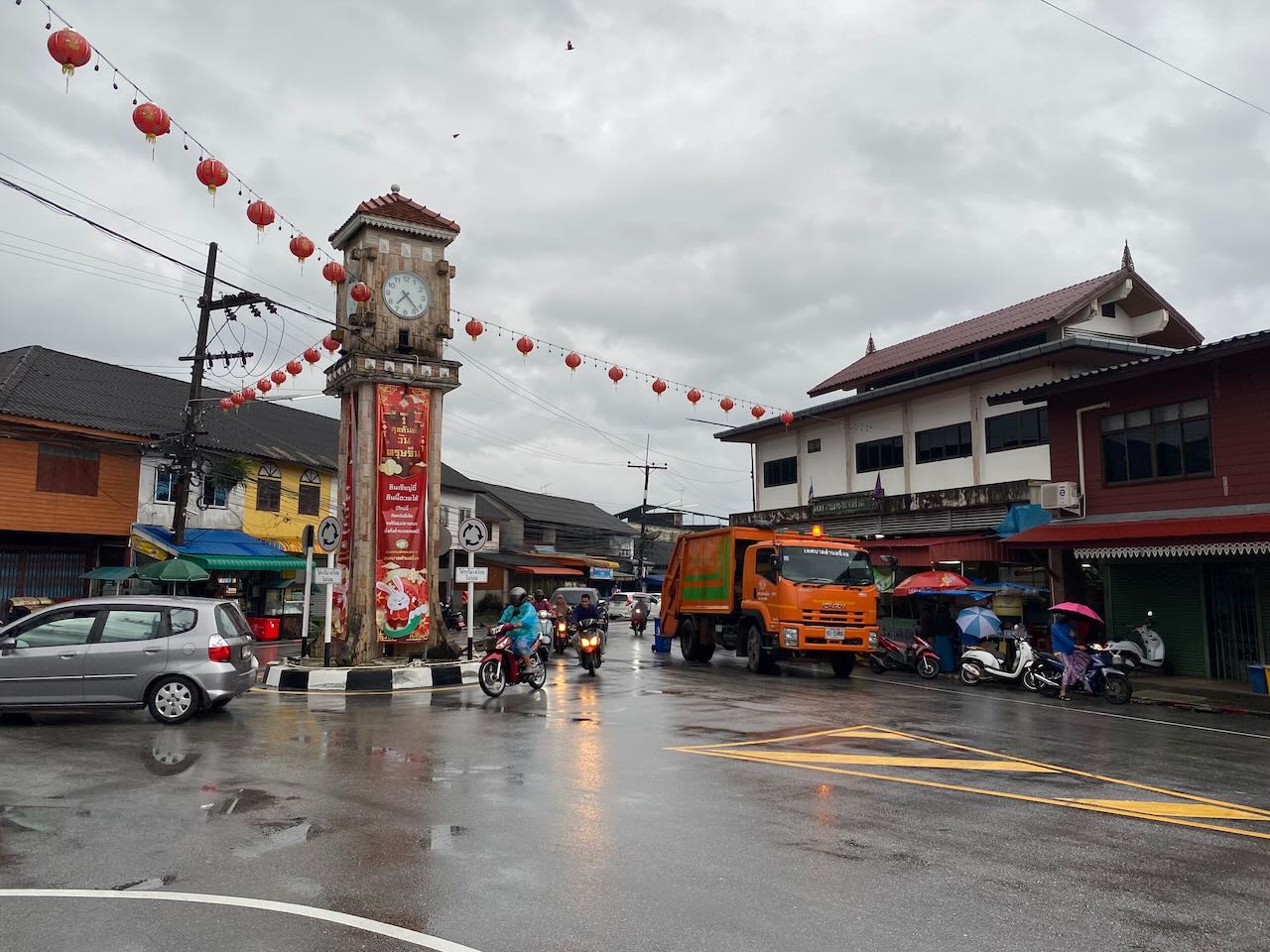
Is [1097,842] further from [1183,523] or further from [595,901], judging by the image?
[1183,523]

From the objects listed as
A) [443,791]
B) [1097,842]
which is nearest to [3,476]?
[443,791]

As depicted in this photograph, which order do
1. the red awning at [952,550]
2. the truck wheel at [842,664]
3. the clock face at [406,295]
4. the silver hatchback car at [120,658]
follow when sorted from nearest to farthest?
the silver hatchback car at [120,658]
the clock face at [406,295]
the truck wheel at [842,664]
the red awning at [952,550]

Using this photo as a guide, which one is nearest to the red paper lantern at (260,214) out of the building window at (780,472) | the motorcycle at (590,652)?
the motorcycle at (590,652)

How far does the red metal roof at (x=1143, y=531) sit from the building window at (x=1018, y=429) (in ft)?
14.8

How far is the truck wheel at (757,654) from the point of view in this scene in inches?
745

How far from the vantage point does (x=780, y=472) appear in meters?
36.1

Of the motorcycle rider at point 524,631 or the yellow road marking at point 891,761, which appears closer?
the yellow road marking at point 891,761

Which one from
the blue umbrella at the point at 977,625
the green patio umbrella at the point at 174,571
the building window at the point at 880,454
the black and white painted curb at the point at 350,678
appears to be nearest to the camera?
the black and white painted curb at the point at 350,678

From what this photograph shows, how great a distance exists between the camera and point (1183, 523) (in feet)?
55.8

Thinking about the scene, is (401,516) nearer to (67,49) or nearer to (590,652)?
(590,652)

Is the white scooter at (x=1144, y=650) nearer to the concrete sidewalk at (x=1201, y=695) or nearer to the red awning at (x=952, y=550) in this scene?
the concrete sidewalk at (x=1201, y=695)

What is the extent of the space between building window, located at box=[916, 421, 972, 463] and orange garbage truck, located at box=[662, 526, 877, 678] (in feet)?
30.8

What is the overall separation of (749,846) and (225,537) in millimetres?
29586

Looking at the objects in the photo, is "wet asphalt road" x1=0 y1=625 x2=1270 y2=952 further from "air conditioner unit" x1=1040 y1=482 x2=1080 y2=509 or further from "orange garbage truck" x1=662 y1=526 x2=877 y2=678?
"air conditioner unit" x1=1040 y1=482 x2=1080 y2=509
